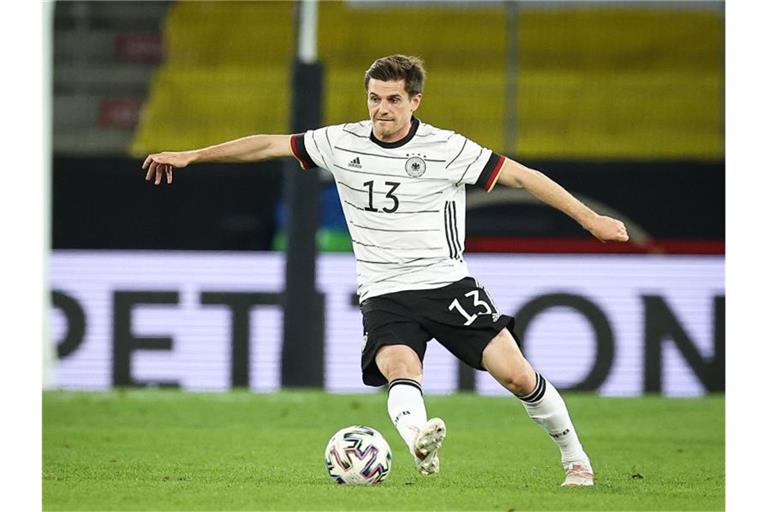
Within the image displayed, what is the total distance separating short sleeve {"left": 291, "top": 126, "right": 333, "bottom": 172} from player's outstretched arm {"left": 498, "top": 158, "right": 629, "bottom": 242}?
83 centimetres

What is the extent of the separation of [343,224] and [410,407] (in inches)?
372

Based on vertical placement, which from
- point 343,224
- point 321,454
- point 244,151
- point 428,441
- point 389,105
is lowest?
point 321,454

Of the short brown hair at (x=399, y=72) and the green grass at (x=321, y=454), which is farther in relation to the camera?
the short brown hair at (x=399, y=72)

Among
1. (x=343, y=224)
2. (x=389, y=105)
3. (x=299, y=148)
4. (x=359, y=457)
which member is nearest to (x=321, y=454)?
(x=359, y=457)

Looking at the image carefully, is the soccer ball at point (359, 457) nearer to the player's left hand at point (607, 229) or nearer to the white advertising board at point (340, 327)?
the player's left hand at point (607, 229)

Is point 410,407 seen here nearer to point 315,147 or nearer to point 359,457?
point 359,457

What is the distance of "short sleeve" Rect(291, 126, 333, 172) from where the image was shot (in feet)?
22.9

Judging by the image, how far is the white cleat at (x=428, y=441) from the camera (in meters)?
6.15

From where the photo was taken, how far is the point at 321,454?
866 centimetres

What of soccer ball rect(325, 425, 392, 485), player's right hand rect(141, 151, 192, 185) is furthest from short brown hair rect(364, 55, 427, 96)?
soccer ball rect(325, 425, 392, 485)

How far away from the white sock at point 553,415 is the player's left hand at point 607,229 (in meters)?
0.76

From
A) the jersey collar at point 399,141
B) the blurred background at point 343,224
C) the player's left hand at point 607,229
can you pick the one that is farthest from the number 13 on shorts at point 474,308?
the blurred background at point 343,224
